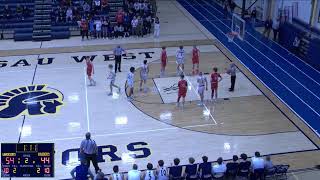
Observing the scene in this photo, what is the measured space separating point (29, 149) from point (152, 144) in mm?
5365

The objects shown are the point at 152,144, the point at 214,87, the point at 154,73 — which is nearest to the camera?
the point at 152,144

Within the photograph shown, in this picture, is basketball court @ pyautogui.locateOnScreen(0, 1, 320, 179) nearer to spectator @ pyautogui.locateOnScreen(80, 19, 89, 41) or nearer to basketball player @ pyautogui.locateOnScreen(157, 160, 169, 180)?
basketball player @ pyautogui.locateOnScreen(157, 160, 169, 180)

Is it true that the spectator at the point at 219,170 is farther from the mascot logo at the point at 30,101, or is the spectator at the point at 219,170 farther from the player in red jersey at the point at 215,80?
the mascot logo at the point at 30,101

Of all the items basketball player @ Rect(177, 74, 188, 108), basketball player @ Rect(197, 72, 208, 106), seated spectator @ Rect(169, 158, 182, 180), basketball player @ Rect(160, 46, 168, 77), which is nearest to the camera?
seated spectator @ Rect(169, 158, 182, 180)

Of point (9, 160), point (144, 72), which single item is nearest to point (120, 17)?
point (144, 72)

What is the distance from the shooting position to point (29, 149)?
35.2 ft

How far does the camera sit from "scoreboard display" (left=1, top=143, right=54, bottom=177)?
35.1 ft

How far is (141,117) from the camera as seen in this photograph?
17094mm

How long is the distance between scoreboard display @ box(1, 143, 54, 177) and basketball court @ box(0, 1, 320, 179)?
A: 2.67 m

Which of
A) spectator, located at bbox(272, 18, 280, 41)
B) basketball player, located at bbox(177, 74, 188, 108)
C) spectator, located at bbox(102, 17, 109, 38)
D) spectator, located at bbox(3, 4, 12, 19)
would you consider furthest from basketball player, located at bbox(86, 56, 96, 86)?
spectator, located at bbox(272, 18, 280, 41)

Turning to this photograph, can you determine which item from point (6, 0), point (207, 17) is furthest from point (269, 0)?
point (6, 0)

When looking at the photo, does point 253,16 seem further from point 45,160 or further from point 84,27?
point 45,160

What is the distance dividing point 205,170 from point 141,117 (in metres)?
5.21

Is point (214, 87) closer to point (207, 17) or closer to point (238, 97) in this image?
point (238, 97)
